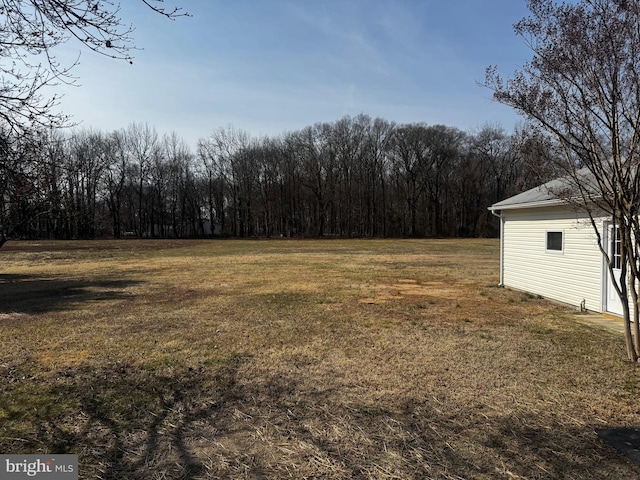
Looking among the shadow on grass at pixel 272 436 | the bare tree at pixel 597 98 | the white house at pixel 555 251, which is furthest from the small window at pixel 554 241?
the shadow on grass at pixel 272 436

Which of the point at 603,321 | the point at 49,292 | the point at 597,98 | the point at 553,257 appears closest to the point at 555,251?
the point at 553,257

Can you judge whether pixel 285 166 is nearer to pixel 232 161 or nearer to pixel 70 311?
pixel 232 161

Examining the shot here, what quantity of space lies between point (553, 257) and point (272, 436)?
8.35m


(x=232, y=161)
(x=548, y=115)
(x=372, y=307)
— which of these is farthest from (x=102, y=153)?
(x=548, y=115)

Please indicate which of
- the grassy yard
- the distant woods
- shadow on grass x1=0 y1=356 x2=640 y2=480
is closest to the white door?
the grassy yard

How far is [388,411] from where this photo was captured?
3621mm

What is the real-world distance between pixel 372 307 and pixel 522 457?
582 centimetres

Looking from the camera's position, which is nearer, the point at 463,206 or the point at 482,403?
the point at 482,403

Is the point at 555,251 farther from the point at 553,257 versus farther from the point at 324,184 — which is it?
the point at 324,184

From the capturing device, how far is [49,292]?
11.2 meters

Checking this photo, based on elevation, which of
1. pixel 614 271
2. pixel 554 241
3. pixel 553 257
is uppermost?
pixel 554 241

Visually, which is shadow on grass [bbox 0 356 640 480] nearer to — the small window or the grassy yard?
the grassy yard

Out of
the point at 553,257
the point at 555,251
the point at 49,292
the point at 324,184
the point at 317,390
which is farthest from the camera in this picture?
the point at 324,184

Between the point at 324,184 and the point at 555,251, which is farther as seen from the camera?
the point at 324,184
